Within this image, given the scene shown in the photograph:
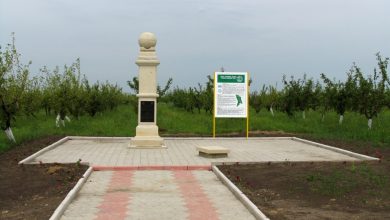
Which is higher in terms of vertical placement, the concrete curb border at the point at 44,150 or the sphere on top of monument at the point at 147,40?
the sphere on top of monument at the point at 147,40

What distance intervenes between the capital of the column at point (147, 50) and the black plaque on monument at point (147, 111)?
1.17 metres

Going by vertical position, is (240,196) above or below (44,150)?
below

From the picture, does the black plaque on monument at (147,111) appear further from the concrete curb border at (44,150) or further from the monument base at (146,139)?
the concrete curb border at (44,150)

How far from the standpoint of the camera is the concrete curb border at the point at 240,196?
6.66 m

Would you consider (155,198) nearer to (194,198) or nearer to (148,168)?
(194,198)

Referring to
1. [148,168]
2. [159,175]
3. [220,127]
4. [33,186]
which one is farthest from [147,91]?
[220,127]

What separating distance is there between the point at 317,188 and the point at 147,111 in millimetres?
7542

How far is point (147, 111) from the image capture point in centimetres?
1500

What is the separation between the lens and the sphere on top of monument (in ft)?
49.2

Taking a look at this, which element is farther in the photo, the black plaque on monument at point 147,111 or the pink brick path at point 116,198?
the black plaque on monument at point 147,111

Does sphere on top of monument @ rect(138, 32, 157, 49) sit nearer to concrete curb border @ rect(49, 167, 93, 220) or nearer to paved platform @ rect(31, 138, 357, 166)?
paved platform @ rect(31, 138, 357, 166)

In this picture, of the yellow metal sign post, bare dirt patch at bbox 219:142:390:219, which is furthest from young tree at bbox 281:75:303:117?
bare dirt patch at bbox 219:142:390:219

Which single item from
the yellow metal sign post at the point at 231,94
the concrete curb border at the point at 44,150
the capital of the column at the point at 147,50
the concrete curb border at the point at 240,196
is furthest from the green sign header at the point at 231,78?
the concrete curb border at the point at 240,196

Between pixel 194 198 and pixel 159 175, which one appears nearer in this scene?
pixel 194 198
